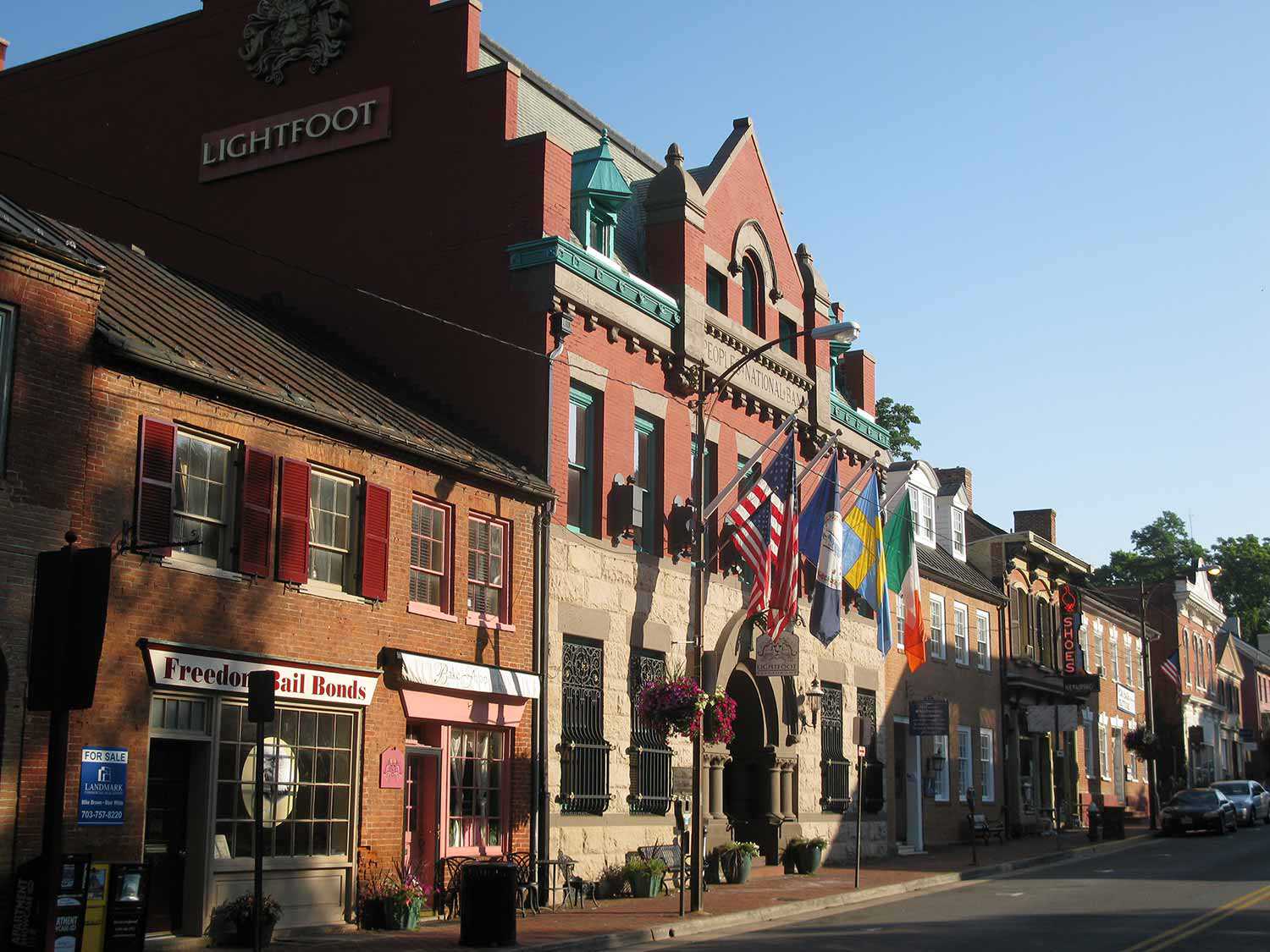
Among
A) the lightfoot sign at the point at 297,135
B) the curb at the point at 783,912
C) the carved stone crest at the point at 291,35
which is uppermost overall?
the carved stone crest at the point at 291,35

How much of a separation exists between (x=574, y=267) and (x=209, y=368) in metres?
7.90

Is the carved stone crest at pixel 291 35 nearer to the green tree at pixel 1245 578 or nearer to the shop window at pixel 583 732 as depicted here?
the shop window at pixel 583 732

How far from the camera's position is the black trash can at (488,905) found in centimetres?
1639

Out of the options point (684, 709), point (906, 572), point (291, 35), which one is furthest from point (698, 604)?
point (291, 35)

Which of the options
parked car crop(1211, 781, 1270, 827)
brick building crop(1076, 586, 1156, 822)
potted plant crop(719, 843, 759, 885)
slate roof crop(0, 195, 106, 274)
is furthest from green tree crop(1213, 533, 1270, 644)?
slate roof crop(0, 195, 106, 274)

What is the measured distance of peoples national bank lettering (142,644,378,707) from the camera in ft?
51.5

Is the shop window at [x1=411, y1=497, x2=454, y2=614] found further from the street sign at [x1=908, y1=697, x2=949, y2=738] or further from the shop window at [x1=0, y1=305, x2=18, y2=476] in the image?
the street sign at [x1=908, y1=697, x2=949, y2=738]

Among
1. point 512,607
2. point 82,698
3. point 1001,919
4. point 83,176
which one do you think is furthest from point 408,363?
point 82,698

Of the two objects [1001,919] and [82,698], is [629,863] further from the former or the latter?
[82,698]

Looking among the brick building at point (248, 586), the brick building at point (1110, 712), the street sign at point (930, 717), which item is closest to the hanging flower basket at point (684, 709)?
the brick building at point (248, 586)

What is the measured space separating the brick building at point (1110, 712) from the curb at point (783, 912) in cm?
1946

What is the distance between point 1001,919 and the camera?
19141mm

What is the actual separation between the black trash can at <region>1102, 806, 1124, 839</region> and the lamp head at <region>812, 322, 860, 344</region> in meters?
23.6

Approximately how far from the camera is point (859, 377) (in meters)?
35.6
